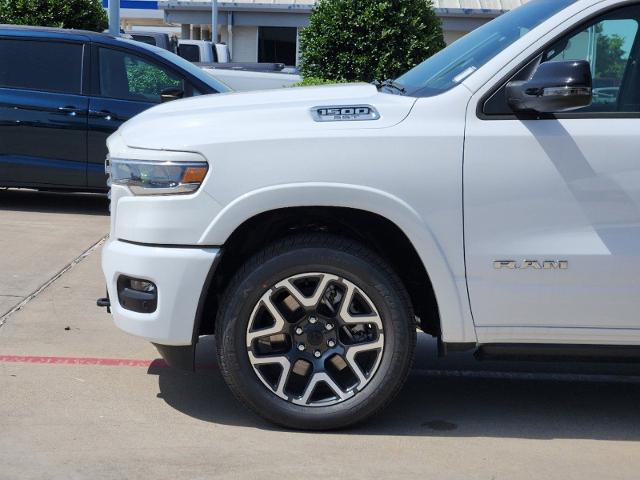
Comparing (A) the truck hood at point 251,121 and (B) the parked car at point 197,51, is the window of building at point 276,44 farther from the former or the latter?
(A) the truck hood at point 251,121

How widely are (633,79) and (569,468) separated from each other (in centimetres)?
171

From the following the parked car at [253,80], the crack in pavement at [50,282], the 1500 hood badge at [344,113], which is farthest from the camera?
the parked car at [253,80]

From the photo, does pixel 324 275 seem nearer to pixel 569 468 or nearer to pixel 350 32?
pixel 569 468

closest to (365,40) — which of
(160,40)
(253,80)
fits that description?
(253,80)

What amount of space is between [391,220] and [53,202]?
745cm

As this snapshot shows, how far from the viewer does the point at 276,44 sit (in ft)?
110

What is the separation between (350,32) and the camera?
1442cm

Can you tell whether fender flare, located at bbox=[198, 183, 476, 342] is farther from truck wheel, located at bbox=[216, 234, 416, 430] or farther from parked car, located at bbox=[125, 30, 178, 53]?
parked car, located at bbox=[125, 30, 178, 53]

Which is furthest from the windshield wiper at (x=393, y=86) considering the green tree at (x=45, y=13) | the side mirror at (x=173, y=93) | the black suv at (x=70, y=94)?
the green tree at (x=45, y=13)

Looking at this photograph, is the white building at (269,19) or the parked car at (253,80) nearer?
the parked car at (253,80)

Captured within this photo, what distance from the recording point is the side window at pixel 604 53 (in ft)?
15.5

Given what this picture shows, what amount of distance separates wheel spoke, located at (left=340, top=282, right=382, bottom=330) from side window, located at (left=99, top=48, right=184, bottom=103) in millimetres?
6289

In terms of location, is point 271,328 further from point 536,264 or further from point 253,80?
point 253,80

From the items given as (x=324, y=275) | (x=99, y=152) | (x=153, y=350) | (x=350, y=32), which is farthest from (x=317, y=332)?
(x=350, y=32)
